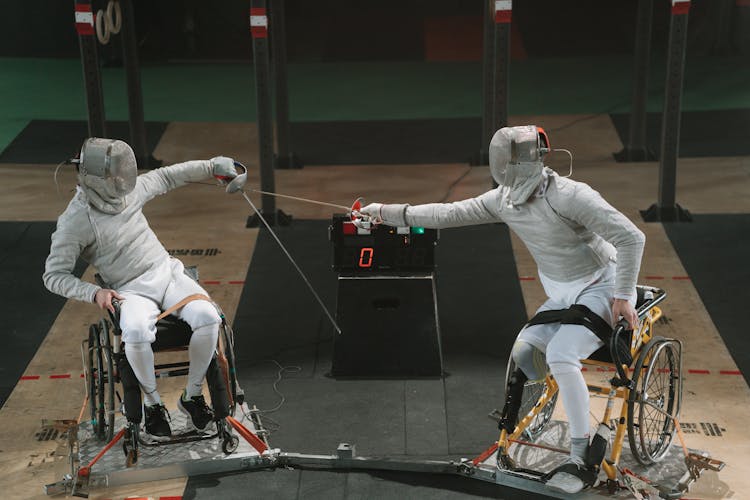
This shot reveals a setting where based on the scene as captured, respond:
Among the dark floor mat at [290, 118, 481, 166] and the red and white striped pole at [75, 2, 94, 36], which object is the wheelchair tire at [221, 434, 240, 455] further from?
the dark floor mat at [290, 118, 481, 166]

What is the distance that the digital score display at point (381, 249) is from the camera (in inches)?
277

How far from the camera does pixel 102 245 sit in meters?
5.85

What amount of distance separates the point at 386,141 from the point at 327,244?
10.5ft

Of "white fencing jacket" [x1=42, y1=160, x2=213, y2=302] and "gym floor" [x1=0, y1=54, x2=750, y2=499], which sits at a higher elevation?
"white fencing jacket" [x1=42, y1=160, x2=213, y2=302]

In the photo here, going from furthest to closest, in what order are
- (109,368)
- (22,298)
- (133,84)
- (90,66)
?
(133,84) < (90,66) < (22,298) < (109,368)

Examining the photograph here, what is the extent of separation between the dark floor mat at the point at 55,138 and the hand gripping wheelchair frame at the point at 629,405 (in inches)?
264

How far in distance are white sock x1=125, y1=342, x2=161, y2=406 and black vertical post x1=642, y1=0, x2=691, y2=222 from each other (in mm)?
5106

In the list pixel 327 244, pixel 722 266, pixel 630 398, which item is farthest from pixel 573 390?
pixel 327 244

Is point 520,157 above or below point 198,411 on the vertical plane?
above

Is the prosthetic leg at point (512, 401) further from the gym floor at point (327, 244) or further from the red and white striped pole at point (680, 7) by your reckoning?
the red and white striped pole at point (680, 7)

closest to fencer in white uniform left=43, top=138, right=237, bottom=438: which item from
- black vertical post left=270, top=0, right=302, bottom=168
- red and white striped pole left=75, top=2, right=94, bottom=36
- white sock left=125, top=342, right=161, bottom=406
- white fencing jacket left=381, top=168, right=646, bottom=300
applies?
white sock left=125, top=342, right=161, bottom=406

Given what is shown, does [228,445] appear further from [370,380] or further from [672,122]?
[672,122]

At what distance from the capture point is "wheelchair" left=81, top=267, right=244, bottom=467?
5.77 metres

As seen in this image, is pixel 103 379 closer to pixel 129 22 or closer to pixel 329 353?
pixel 329 353
